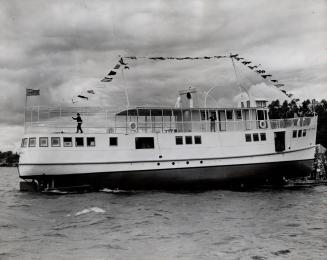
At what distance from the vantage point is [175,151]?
29.3m

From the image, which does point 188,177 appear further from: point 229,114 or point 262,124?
point 262,124

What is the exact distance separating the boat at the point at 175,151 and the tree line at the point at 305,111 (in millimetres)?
35588

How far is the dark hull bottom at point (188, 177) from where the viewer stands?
90.3ft

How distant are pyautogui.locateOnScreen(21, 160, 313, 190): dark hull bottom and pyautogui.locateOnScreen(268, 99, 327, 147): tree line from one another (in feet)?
120

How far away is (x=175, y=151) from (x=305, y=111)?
57544mm

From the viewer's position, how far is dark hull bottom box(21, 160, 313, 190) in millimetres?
27516

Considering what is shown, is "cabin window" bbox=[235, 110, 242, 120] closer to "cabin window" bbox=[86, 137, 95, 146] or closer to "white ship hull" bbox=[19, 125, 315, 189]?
"white ship hull" bbox=[19, 125, 315, 189]

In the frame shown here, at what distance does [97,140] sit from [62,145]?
7.95ft

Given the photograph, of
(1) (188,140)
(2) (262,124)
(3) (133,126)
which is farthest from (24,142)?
(2) (262,124)

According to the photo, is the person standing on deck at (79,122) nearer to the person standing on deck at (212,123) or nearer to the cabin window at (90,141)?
the cabin window at (90,141)

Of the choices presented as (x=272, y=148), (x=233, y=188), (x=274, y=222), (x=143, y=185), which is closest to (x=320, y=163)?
(x=272, y=148)

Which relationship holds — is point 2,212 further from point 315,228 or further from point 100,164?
point 315,228

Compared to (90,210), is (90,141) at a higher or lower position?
higher

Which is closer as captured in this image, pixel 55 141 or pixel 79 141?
pixel 55 141
